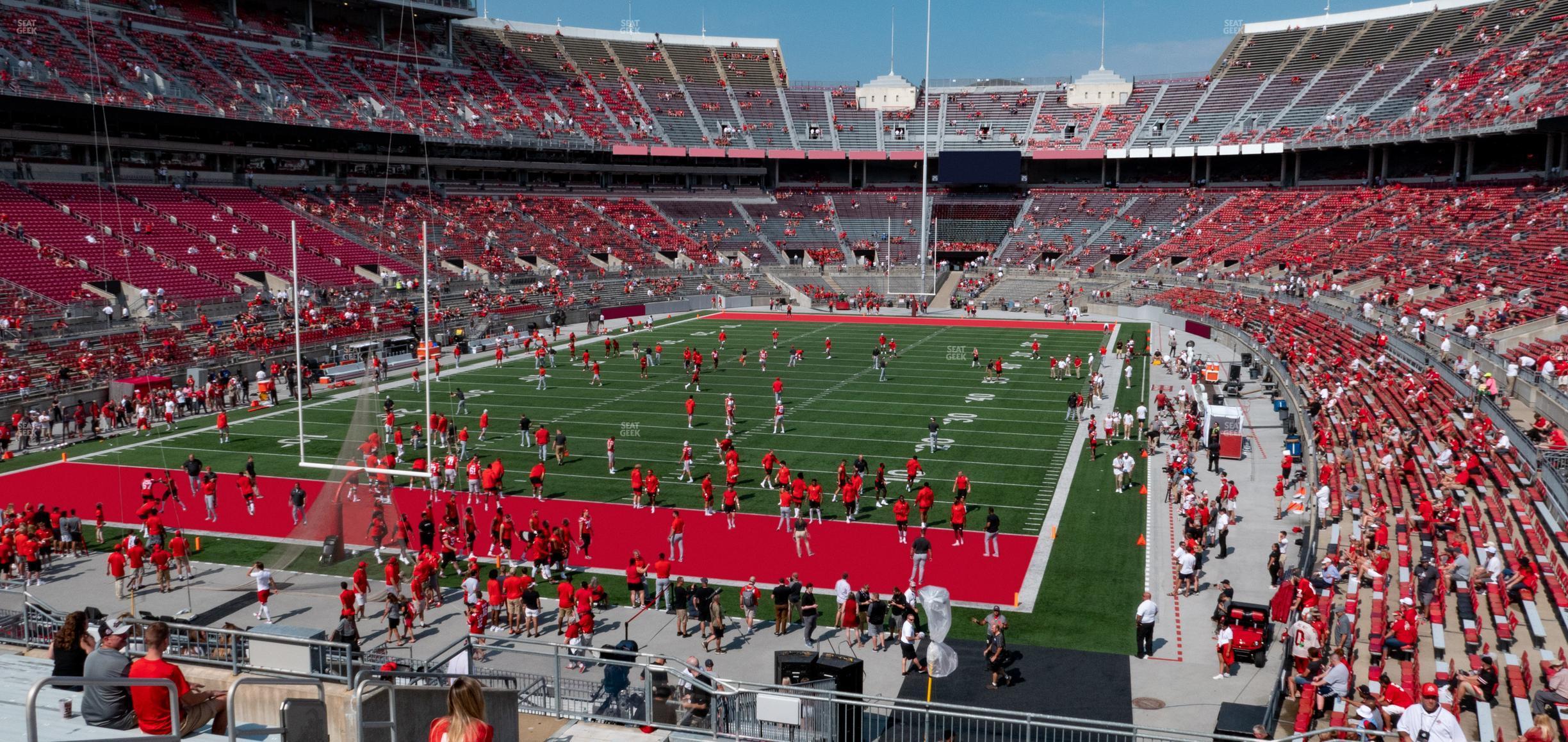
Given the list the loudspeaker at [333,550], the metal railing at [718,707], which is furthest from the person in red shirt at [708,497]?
the metal railing at [718,707]

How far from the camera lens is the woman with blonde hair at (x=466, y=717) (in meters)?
5.27

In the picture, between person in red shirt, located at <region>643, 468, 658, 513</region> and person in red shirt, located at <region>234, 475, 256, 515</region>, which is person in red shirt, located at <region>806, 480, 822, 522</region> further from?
person in red shirt, located at <region>234, 475, 256, 515</region>

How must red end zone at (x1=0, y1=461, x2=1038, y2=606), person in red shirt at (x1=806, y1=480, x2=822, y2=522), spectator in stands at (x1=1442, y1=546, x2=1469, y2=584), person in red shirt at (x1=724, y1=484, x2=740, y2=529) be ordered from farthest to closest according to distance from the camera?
1. person in red shirt at (x1=806, y1=480, x2=822, y2=522)
2. person in red shirt at (x1=724, y1=484, x2=740, y2=529)
3. red end zone at (x1=0, y1=461, x2=1038, y2=606)
4. spectator in stands at (x1=1442, y1=546, x2=1469, y2=584)

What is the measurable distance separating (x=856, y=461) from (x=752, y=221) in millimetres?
51129

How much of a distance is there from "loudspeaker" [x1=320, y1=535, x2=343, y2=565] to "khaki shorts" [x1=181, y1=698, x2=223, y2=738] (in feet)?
32.9

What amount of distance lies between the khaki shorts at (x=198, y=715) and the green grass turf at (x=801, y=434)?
953 centimetres

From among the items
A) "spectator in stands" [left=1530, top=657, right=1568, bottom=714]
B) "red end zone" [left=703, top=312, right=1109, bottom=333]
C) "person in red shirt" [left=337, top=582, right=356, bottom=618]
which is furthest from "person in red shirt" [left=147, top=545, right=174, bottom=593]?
"red end zone" [left=703, top=312, right=1109, bottom=333]

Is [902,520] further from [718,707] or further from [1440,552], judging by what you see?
[718,707]

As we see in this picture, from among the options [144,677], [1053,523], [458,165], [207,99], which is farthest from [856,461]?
[458,165]

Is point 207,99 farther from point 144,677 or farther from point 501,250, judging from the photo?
point 144,677

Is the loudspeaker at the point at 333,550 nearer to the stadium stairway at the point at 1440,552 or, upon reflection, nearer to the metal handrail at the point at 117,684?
the metal handrail at the point at 117,684

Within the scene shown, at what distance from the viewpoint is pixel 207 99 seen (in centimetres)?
4816

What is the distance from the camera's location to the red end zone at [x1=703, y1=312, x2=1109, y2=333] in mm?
49656

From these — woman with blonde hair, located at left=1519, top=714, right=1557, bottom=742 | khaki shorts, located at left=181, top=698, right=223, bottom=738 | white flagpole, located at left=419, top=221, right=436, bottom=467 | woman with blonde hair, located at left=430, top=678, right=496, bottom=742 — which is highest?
white flagpole, located at left=419, top=221, right=436, bottom=467
